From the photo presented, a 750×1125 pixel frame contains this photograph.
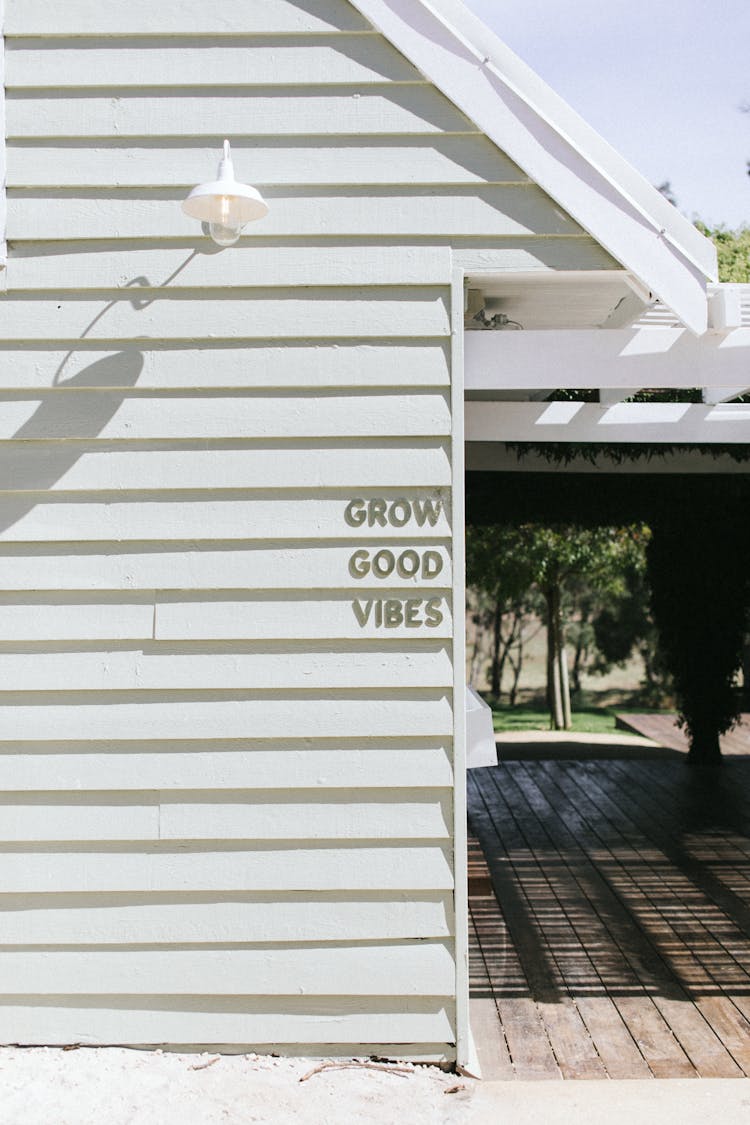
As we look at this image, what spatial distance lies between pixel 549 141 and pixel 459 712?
193 centimetres

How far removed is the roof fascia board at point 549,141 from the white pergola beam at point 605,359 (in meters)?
0.27

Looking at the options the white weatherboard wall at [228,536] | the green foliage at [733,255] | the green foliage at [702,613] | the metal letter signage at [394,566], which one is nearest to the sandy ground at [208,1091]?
the white weatherboard wall at [228,536]

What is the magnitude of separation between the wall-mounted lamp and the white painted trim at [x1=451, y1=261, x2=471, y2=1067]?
0.77 m

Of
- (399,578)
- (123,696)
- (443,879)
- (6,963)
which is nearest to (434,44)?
(399,578)

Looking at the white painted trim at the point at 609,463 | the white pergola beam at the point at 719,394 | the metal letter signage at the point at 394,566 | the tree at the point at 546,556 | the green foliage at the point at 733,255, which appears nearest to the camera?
the metal letter signage at the point at 394,566

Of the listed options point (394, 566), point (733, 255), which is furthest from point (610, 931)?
point (733, 255)

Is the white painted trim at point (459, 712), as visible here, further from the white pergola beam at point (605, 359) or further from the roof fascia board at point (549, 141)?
the roof fascia board at point (549, 141)

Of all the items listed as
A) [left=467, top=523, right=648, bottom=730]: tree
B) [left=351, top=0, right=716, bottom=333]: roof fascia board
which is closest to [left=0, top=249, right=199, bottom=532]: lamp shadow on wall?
[left=351, top=0, right=716, bottom=333]: roof fascia board

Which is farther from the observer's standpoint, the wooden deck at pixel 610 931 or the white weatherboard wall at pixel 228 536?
the wooden deck at pixel 610 931

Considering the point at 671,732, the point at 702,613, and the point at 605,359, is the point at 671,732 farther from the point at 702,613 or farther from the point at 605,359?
the point at 605,359

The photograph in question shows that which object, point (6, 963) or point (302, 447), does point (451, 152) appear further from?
point (6, 963)

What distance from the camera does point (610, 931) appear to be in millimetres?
5156

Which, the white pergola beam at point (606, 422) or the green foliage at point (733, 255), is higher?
the green foliage at point (733, 255)

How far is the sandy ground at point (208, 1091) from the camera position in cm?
324
